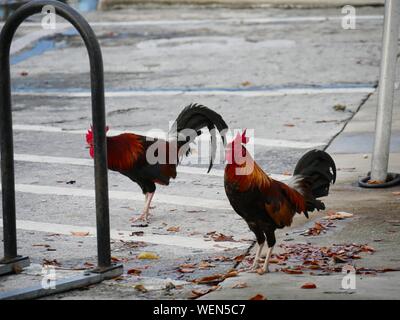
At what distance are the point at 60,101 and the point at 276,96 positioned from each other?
123 inches

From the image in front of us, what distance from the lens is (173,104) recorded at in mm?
13852

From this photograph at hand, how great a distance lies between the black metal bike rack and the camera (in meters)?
6.43

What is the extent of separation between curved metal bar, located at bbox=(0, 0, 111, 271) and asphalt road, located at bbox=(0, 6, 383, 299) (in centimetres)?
31

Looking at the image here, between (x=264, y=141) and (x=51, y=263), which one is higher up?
(x=264, y=141)

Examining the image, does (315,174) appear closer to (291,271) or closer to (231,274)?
(291,271)

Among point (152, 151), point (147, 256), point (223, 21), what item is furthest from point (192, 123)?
point (223, 21)

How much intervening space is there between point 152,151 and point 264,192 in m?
2.12

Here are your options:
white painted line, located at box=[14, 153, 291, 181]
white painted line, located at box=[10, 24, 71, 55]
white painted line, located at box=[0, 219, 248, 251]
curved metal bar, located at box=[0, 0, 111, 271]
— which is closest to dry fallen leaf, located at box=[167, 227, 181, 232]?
white painted line, located at box=[0, 219, 248, 251]

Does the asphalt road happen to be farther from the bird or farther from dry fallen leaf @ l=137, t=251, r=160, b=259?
the bird

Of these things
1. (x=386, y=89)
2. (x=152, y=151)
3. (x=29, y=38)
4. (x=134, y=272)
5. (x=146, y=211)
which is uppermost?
(x=29, y=38)

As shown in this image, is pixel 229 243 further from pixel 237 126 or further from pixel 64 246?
pixel 237 126

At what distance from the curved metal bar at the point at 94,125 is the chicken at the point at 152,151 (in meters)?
1.74
